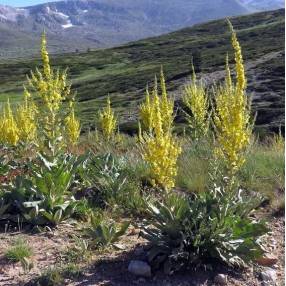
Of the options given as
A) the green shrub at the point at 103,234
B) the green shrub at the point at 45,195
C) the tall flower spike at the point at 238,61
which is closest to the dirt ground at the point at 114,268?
the green shrub at the point at 103,234

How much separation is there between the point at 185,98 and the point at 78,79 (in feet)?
217

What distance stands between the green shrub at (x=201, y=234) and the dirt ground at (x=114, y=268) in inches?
4.5

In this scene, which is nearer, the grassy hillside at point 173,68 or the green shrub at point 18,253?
the green shrub at point 18,253

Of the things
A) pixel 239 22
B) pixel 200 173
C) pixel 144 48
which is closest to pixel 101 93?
pixel 144 48

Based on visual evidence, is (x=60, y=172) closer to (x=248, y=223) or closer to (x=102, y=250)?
(x=102, y=250)

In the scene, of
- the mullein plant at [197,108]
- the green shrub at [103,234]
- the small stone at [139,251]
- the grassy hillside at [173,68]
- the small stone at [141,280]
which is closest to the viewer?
the small stone at [141,280]

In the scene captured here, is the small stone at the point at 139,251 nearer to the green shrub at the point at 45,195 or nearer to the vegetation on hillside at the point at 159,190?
the vegetation on hillside at the point at 159,190

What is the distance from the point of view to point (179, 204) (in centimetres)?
517

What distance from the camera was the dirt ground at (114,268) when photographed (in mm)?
4852

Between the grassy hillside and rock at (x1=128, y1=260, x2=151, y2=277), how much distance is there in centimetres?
2057

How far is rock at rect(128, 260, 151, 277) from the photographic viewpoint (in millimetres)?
4926

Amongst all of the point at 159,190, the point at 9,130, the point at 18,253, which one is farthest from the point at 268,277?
the point at 9,130

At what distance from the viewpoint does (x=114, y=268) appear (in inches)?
201

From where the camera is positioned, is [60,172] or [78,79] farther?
[78,79]
